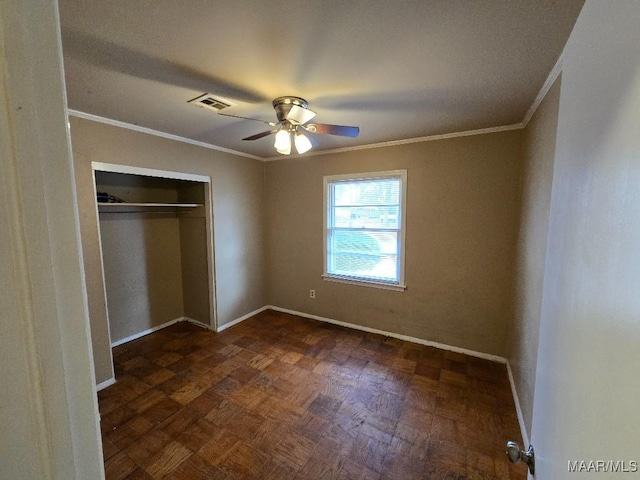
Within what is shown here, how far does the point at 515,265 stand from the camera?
2.48 m

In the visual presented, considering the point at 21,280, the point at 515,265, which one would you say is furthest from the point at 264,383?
the point at 515,265

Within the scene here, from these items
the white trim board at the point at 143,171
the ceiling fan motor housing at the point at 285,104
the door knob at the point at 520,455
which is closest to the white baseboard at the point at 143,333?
the white trim board at the point at 143,171

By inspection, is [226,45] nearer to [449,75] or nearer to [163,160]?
[449,75]

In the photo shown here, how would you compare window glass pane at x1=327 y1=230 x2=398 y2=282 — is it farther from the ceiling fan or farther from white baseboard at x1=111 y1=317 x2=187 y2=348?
white baseboard at x1=111 y1=317 x2=187 y2=348

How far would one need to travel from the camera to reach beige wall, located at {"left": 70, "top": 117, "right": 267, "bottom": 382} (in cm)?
228

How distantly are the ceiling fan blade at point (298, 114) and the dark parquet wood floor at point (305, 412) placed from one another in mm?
2247

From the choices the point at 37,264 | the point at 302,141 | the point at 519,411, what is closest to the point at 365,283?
the point at 519,411

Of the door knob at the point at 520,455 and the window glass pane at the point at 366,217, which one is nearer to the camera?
Result: the door knob at the point at 520,455

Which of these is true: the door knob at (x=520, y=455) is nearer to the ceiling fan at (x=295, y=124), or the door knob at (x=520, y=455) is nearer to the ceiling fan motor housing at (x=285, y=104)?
the ceiling fan at (x=295, y=124)

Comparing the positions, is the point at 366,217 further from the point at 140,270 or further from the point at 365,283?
the point at 140,270

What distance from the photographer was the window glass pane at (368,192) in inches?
124

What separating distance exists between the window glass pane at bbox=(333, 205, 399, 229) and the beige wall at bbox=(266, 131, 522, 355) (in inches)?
7.8

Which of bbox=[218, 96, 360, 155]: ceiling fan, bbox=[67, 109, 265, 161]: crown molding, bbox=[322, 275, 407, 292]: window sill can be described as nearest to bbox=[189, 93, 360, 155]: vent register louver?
bbox=[218, 96, 360, 155]: ceiling fan

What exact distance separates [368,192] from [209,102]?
2029 millimetres
